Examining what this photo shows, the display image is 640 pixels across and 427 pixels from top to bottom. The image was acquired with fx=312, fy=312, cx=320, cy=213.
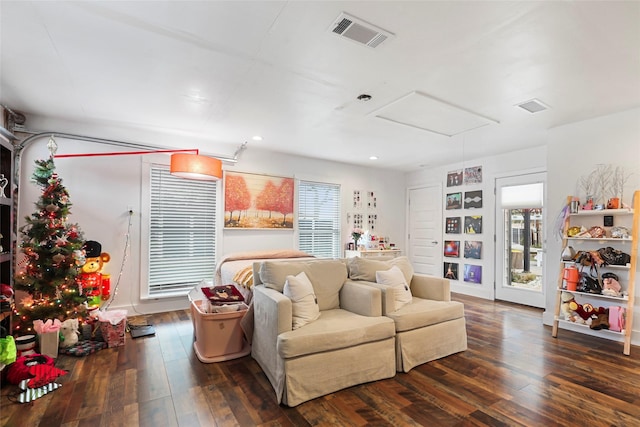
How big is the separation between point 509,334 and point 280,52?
3.91 m

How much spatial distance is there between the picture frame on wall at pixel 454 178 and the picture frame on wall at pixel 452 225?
68 cm

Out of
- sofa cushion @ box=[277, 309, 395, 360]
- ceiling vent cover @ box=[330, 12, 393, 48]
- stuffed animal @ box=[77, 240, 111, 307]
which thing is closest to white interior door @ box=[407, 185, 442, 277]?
sofa cushion @ box=[277, 309, 395, 360]

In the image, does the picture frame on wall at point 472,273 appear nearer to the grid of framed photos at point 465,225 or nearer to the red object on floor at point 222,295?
the grid of framed photos at point 465,225

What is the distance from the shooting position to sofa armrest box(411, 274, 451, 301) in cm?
332

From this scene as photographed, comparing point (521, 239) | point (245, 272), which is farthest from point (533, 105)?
point (245, 272)

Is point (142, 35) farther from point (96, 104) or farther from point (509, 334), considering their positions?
point (509, 334)

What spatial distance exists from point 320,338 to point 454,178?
5066 mm

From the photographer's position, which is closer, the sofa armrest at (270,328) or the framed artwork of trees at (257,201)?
the sofa armrest at (270,328)

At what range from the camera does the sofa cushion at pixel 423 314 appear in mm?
2768

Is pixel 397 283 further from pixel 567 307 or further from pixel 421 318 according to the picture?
pixel 567 307

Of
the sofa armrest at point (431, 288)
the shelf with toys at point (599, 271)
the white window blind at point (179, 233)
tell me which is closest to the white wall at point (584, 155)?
the shelf with toys at point (599, 271)

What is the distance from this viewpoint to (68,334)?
10.2ft

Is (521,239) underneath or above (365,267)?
above

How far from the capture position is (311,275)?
303 cm
